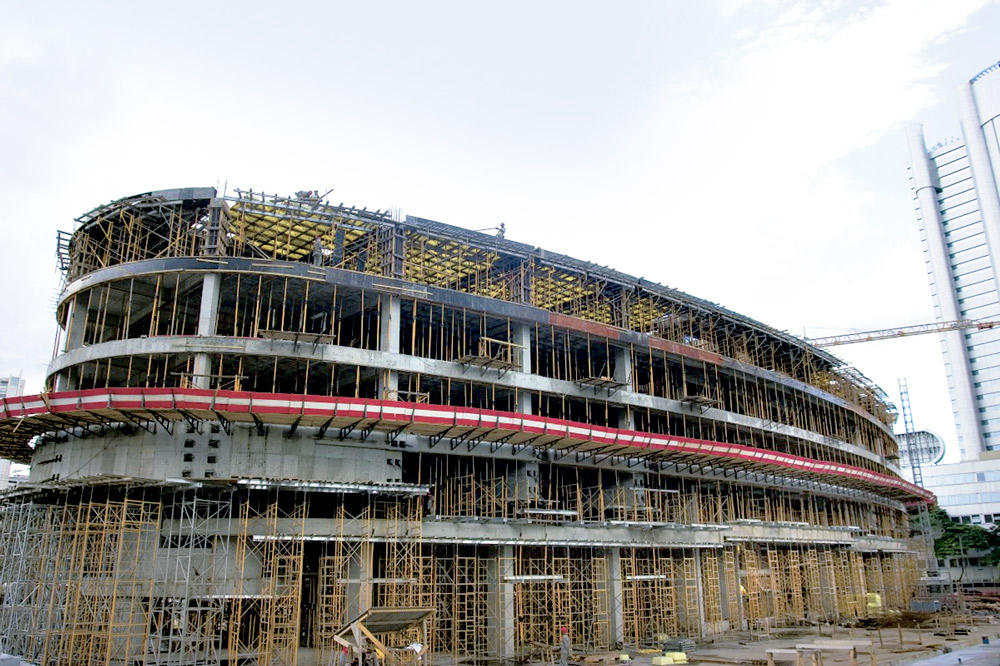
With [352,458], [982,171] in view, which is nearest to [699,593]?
[352,458]

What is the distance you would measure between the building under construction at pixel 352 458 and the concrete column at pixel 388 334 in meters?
0.13

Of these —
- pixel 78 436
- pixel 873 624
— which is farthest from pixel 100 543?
pixel 873 624

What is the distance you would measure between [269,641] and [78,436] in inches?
481

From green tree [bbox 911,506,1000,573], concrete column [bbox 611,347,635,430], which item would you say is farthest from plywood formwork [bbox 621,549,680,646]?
green tree [bbox 911,506,1000,573]

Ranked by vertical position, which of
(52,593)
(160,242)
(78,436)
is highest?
(160,242)

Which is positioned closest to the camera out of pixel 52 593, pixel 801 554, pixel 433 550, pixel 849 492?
pixel 52 593

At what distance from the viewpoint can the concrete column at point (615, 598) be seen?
120 ft

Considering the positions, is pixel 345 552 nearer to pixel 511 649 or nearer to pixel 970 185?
pixel 511 649

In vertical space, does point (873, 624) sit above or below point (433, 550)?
below

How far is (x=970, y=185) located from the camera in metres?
125

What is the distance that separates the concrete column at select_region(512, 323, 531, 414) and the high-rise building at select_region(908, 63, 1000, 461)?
108287 mm

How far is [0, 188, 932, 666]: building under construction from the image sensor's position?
87.9 feet

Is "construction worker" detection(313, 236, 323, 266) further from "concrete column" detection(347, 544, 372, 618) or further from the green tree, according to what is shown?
the green tree

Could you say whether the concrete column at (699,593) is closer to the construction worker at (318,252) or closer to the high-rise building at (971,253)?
the construction worker at (318,252)
